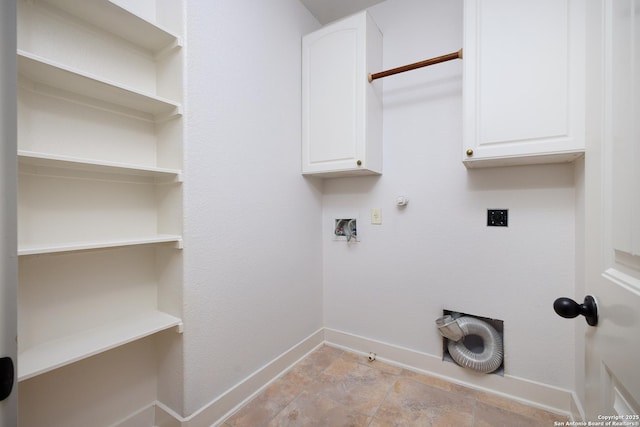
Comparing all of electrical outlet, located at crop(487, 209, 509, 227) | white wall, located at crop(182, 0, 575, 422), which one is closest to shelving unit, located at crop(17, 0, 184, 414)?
white wall, located at crop(182, 0, 575, 422)

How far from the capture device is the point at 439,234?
5.92 ft

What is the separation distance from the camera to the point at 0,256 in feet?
1.41

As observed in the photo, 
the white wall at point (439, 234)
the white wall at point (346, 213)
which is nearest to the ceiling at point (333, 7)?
the white wall at point (346, 213)

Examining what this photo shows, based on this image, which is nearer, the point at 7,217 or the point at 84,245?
the point at 7,217

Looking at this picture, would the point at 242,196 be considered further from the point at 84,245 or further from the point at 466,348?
the point at 466,348

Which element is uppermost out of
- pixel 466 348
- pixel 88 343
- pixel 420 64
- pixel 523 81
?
pixel 420 64

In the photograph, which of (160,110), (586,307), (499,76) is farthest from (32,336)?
(499,76)

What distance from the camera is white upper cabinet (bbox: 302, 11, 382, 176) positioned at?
178 centimetres

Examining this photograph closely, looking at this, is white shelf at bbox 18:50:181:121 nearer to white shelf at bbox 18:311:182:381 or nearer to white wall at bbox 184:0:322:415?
white wall at bbox 184:0:322:415

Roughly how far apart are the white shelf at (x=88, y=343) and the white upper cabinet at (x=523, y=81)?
5.82 feet

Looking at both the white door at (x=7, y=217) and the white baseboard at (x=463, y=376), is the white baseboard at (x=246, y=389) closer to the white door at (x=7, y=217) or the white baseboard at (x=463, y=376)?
the white baseboard at (x=463, y=376)

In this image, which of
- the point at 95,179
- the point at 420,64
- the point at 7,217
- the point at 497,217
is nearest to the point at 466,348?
the point at 497,217

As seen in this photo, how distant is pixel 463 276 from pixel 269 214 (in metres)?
1.31

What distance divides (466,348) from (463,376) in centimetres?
17
